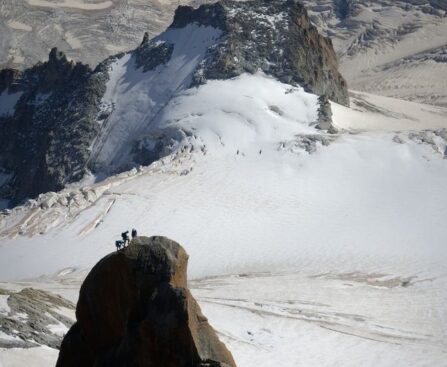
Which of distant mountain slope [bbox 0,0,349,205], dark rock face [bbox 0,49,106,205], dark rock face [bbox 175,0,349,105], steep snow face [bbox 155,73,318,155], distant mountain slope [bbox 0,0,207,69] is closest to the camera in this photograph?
steep snow face [bbox 155,73,318,155]

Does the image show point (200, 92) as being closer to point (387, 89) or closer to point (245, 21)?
point (245, 21)

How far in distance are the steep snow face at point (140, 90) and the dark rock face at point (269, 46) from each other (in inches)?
57.6

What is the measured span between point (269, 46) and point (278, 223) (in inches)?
1052

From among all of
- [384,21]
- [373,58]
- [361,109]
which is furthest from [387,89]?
[361,109]

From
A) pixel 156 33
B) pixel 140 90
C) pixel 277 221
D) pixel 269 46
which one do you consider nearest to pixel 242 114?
pixel 269 46

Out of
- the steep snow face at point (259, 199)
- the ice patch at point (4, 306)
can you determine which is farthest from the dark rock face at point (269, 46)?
the ice patch at point (4, 306)

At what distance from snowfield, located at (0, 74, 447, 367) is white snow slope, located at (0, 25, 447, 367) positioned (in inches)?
4.5

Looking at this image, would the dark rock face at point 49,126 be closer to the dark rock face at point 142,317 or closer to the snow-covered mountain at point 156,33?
the dark rock face at point 142,317

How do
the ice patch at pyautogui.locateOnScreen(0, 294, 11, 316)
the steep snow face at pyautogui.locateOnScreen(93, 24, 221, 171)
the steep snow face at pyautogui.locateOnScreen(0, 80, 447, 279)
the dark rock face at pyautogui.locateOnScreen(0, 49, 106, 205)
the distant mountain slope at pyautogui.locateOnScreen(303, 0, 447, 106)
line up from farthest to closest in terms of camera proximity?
the distant mountain slope at pyautogui.locateOnScreen(303, 0, 447, 106) < the dark rock face at pyautogui.locateOnScreen(0, 49, 106, 205) < the steep snow face at pyautogui.locateOnScreen(93, 24, 221, 171) < the steep snow face at pyautogui.locateOnScreen(0, 80, 447, 279) < the ice patch at pyautogui.locateOnScreen(0, 294, 11, 316)

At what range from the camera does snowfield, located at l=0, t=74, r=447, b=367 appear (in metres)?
34.5

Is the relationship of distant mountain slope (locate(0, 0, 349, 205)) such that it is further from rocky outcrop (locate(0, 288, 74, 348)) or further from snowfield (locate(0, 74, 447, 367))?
rocky outcrop (locate(0, 288, 74, 348))

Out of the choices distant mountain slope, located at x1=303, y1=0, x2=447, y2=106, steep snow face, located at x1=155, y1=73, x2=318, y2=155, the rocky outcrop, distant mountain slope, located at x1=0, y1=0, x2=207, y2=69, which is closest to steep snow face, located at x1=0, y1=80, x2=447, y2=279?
steep snow face, located at x1=155, y1=73, x2=318, y2=155

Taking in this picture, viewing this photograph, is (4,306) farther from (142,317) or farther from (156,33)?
(156,33)

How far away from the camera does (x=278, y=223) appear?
5219 cm
